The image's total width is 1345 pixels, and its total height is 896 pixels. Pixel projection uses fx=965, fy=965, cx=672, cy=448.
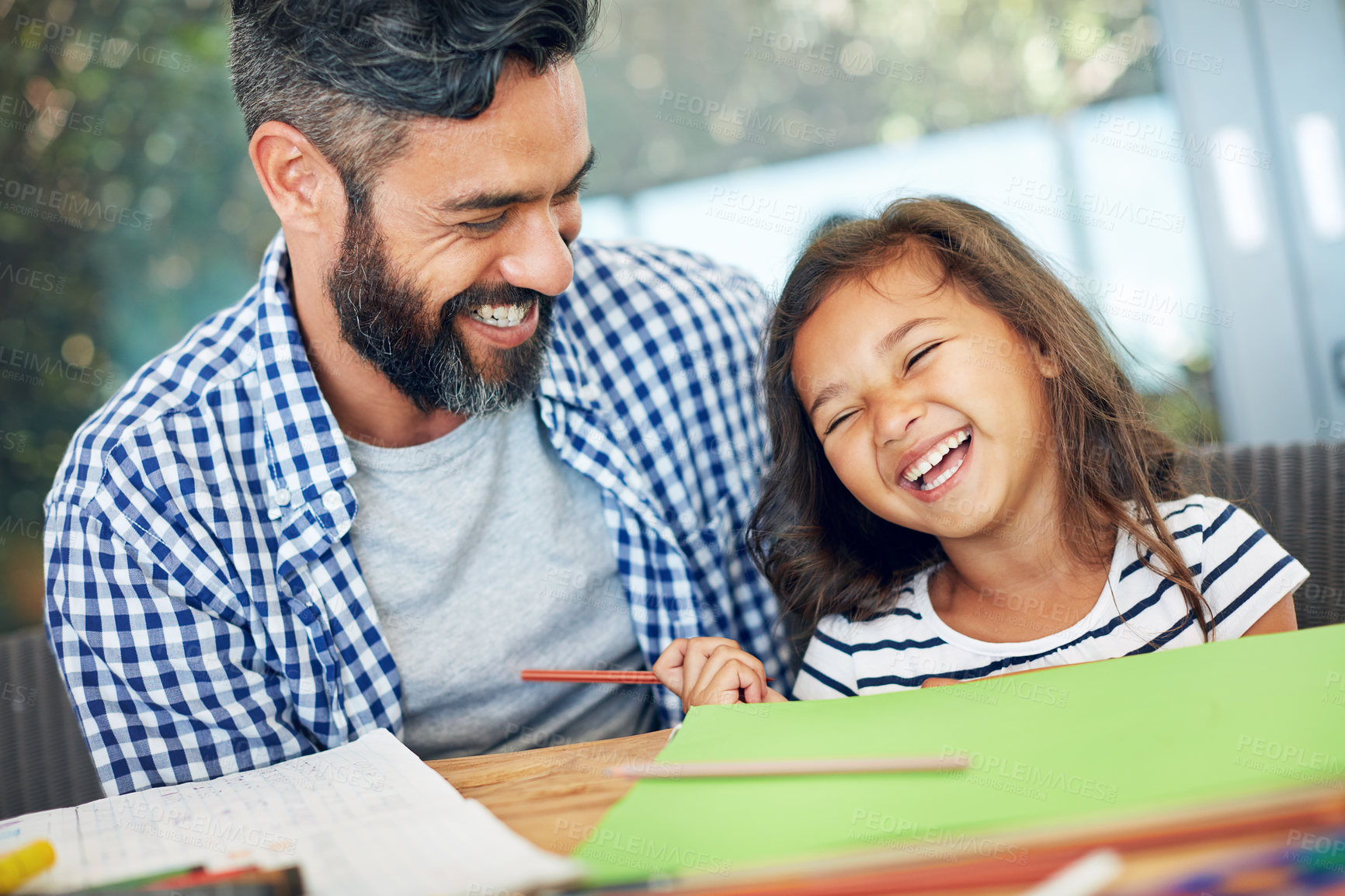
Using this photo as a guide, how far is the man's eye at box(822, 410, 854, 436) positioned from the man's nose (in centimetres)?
35

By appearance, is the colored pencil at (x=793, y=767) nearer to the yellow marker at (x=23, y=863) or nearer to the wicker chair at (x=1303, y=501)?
the yellow marker at (x=23, y=863)

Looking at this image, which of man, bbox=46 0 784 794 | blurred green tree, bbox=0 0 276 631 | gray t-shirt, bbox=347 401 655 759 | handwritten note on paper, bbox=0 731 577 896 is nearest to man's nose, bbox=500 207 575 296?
man, bbox=46 0 784 794

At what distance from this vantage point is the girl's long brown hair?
3.67ft

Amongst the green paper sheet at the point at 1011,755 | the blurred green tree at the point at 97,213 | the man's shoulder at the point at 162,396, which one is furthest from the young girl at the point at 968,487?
the blurred green tree at the point at 97,213

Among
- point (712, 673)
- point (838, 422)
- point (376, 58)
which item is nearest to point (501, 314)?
point (376, 58)

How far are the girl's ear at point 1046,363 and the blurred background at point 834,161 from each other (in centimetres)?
89

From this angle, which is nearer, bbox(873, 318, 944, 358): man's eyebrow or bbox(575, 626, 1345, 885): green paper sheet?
bbox(575, 626, 1345, 885): green paper sheet

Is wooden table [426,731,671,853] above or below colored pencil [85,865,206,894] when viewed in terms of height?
below

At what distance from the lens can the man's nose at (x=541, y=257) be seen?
3.73 ft

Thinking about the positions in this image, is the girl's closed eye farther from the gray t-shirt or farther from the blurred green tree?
the blurred green tree

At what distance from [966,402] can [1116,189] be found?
1.56 meters

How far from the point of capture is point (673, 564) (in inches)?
51.1

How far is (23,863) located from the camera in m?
0.58

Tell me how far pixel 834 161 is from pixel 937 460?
170 cm
